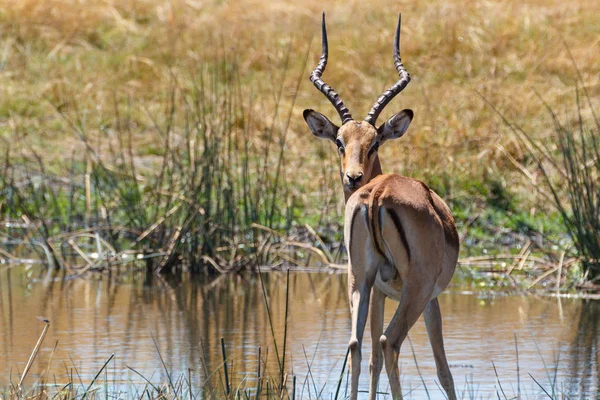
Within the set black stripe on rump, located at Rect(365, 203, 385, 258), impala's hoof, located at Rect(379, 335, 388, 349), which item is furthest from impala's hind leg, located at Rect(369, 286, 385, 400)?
black stripe on rump, located at Rect(365, 203, 385, 258)

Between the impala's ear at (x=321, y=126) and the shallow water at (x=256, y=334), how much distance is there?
122cm

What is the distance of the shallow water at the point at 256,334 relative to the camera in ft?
22.6

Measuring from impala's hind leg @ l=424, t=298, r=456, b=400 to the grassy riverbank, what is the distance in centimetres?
326

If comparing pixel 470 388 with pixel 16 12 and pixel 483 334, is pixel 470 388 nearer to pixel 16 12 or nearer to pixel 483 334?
pixel 483 334

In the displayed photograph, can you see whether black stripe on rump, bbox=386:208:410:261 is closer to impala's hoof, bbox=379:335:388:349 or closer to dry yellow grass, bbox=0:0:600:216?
impala's hoof, bbox=379:335:388:349

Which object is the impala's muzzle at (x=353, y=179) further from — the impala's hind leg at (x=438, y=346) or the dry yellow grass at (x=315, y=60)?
the dry yellow grass at (x=315, y=60)

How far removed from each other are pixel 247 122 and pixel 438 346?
1037 centimetres

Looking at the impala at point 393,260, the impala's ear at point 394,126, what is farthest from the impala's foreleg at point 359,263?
the impala's ear at point 394,126

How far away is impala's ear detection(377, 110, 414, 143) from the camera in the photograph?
6.95 meters

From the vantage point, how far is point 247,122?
53.1 feet

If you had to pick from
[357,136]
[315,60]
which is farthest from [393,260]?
[315,60]

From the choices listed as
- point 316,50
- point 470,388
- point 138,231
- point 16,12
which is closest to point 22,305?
point 138,231

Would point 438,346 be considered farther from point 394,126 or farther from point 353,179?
point 394,126

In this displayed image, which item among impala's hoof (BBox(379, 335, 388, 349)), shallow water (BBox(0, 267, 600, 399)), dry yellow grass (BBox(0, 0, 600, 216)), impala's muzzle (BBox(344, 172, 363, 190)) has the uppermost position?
dry yellow grass (BBox(0, 0, 600, 216))
